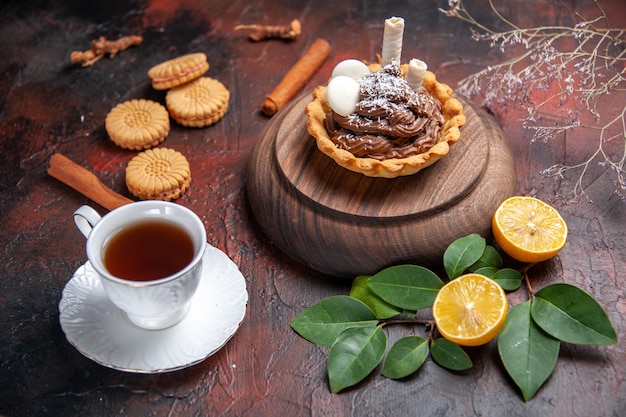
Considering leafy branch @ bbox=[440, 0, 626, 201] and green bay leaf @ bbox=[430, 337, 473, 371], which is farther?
leafy branch @ bbox=[440, 0, 626, 201]

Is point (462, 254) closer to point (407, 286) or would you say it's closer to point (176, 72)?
point (407, 286)

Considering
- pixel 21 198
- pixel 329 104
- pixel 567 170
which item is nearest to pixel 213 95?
pixel 329 104

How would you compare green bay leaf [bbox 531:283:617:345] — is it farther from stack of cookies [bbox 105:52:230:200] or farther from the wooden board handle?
the wooden board handle

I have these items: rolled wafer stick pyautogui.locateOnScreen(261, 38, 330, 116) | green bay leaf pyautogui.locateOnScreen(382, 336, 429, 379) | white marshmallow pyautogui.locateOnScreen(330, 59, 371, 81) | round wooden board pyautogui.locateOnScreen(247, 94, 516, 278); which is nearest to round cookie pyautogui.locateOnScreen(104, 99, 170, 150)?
rolled wafer stick pyautogui.locateOnScreen(261, 38, 330, 116)

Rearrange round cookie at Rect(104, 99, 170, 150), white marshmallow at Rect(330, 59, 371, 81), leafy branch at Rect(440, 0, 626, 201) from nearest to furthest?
white marshmallow at Rect(330, 59, 371, 81) < leafy branch at Rect(440, 0, 626, 201) < round cookie at Rect(104, 99, 170, 150)

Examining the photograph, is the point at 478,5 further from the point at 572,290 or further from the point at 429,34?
the point at 572,290

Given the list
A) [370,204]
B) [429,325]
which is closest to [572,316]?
[429,325]
